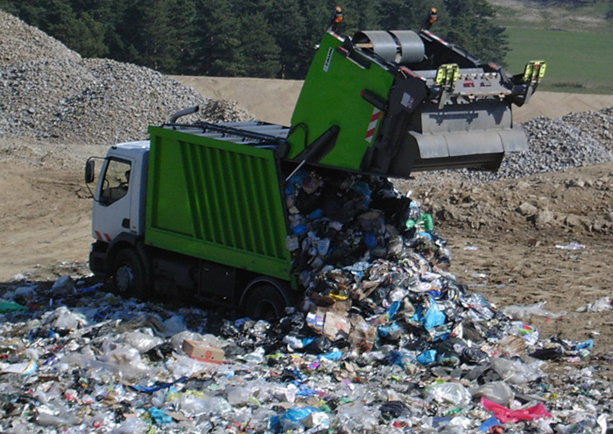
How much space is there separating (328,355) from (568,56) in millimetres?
65181

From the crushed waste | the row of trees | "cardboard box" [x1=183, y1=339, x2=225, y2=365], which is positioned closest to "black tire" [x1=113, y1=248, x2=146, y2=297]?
the crushed waste

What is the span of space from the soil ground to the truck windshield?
82.4 inches

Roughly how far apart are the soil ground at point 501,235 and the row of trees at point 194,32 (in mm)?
24239

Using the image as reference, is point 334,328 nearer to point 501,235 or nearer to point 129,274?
point 129,274

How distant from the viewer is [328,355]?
9344 millimetres

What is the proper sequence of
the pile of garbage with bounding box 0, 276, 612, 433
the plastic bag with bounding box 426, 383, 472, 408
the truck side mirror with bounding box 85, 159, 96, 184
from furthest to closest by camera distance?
the truck side mirror with bounding box 85, 159, 96, 184
the plastic bag with bounding box 426, 383, 472, 408
the pile of garbage with bounding box 0, 276, 612, 433

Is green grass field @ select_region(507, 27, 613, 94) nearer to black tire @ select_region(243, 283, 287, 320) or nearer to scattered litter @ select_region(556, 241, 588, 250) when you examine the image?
scattered litter @ select_region(556, 241, 588, 250)

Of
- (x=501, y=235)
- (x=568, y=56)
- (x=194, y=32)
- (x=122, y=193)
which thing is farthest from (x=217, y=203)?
(x=568, y=56)

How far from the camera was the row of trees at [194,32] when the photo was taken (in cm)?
4512

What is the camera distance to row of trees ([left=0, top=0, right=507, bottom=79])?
45.1m

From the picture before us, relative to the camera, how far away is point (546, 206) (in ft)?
52.9

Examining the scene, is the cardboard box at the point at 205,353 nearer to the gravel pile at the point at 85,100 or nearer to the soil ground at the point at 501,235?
the soil ground at the point at 501,235

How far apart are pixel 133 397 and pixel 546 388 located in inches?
142

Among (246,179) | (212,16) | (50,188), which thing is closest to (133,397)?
(246,179)
